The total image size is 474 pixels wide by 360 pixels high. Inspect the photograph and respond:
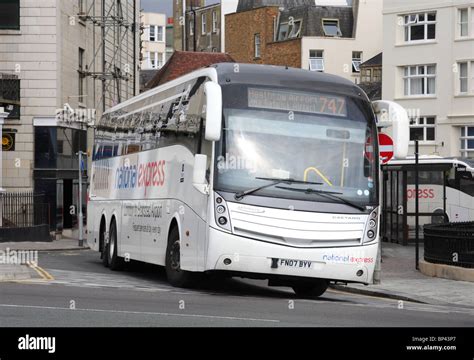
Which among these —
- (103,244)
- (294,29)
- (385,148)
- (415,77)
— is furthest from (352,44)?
(385,148)

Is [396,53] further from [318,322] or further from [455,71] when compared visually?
[318,322]

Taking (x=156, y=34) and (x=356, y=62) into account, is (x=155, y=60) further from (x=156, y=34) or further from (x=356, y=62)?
(x=356, y=62)

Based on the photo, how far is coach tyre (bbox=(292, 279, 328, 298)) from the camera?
18859mm

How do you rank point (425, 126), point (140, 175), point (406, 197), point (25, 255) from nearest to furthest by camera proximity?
1. point (140, 175)
2. point (25, 255)
3. point (406, 197)
4. point (425, 126)

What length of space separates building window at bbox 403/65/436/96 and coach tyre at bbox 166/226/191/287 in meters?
42.4

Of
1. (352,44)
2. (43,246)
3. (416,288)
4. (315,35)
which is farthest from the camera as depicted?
(315,35)

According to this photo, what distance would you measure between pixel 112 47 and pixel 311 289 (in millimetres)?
36454

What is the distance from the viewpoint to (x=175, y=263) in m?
19.0

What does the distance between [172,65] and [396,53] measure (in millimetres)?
17758

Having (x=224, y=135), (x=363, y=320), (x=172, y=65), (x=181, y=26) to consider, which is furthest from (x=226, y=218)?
(x=181, y=26)

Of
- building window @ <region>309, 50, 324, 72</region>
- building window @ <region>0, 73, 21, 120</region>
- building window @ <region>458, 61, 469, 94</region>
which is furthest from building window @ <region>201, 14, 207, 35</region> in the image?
building window @ <region>0, 73, 21, 120</region>

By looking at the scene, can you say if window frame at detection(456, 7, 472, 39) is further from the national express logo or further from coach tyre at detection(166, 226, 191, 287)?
coach tyre at detection(166, 226, 191, 287)

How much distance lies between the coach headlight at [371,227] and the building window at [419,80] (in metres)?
43.3
